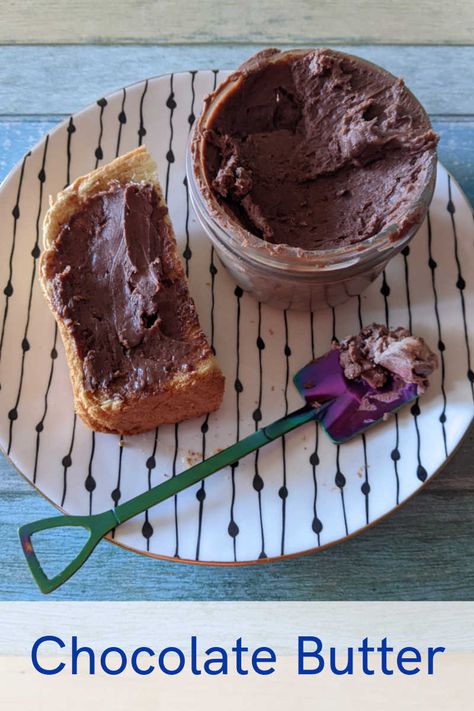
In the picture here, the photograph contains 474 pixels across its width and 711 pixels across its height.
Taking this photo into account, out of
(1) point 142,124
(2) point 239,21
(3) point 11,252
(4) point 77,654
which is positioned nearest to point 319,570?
(4) point 77,654

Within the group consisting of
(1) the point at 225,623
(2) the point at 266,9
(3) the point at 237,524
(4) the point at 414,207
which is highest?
(2) the point at 266,9

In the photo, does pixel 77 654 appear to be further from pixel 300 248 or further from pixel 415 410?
pixel 300 248

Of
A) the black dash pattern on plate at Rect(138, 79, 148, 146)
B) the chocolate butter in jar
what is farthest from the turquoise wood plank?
the black dash pattern on plate at Rect(138, 79, 148, 146)

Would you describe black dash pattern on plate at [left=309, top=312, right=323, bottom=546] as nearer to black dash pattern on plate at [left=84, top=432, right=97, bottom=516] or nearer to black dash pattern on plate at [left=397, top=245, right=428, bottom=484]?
black dash pattern on plate at [left=397, top=245, right=428, bottom=484]

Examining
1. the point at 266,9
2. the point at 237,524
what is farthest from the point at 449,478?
the point at 266,9

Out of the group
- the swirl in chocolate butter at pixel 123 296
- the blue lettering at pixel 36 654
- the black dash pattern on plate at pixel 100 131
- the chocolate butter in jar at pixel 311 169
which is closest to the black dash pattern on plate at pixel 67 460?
the swirl in chocolate butter at pixel 123 296

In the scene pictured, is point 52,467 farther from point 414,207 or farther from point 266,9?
point 266,9
